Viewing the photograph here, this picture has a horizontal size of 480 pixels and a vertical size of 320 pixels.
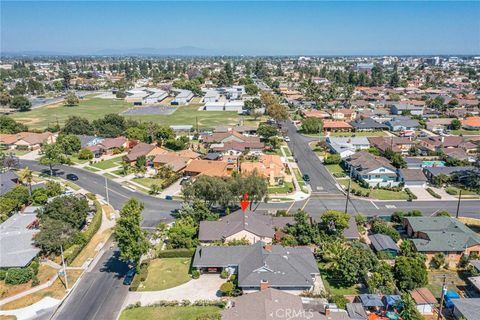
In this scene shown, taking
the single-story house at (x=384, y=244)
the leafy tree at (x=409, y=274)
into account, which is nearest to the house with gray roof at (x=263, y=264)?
the leafy tree at (x=409, y=274)

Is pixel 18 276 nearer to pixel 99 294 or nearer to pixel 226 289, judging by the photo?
pixel 99 294

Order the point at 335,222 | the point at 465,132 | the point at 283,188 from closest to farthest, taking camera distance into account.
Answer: the point at 335,222 < the point at 283,188 < the point at 465,132

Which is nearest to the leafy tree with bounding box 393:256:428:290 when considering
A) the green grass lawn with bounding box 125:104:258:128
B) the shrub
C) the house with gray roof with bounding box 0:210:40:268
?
the shrub

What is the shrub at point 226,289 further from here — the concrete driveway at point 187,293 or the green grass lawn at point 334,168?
the green grass lawn at point 334,168

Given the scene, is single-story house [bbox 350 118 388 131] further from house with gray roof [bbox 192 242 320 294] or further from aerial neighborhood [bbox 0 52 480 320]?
house with gray roof [bbox 192 242 320 294]

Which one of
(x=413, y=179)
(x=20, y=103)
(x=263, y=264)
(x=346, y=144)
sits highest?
(x=20, y=103)

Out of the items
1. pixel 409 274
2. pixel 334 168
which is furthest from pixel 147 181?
pixel 409 274
